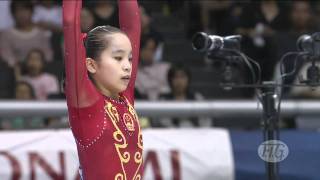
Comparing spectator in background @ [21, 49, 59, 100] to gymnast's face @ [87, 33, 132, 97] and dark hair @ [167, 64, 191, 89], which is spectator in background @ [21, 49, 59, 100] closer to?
dark hair @ [167, 64, 191, 89]

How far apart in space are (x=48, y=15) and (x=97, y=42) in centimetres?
411

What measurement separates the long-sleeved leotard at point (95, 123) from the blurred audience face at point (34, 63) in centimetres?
318

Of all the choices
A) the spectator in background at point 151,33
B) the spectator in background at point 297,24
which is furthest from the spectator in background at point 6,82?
the spectator in background at point 297,24

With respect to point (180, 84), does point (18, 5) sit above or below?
above

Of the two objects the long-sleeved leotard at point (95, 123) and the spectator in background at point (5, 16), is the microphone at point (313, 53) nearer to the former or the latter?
the long-sleeved leotard at point (95, 123)

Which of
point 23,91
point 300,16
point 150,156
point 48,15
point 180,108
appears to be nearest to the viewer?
point 150,156

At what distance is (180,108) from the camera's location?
15.3 feet

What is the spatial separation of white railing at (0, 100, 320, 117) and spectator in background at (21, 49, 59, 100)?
1.44 metres

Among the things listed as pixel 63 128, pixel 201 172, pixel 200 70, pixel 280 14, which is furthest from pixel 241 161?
pixel 280 14

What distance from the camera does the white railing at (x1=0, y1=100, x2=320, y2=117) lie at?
14.6 ft

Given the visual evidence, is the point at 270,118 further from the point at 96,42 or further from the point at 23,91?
the point at 23,91

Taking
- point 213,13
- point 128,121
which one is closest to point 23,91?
point 213,13

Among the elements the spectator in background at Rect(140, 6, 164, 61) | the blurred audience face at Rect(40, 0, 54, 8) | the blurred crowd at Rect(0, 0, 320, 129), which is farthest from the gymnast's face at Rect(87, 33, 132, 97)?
the blurred audience face at Rect(40, 0, 54, 8)

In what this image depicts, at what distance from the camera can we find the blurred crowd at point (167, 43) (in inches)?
235
